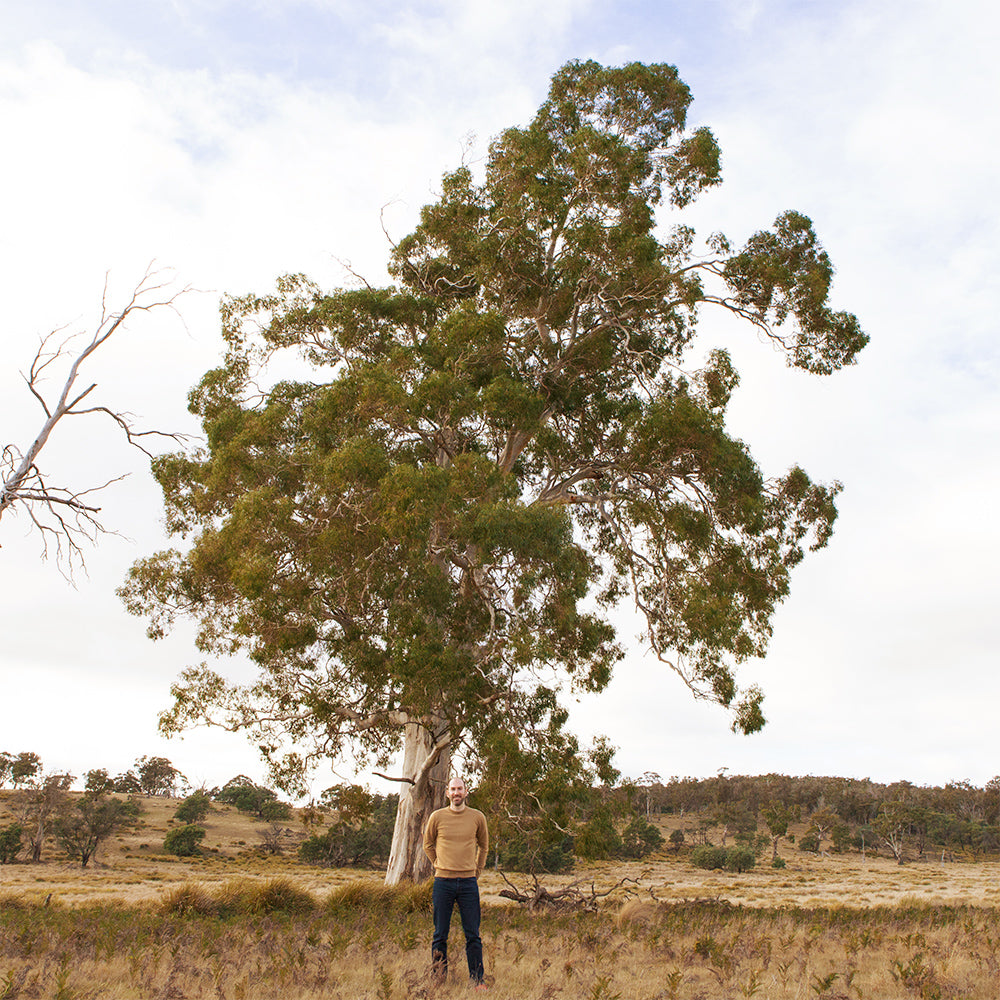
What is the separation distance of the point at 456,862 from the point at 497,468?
844 centimetres

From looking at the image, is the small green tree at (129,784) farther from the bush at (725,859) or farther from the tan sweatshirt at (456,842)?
the tan sweatshirt at (456,842)

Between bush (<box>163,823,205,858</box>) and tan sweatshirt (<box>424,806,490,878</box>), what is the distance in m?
42.6

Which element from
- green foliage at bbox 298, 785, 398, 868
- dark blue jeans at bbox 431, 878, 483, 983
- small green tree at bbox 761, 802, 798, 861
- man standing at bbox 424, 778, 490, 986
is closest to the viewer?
dark blue jeans at bbox 431, 878, 483, 983

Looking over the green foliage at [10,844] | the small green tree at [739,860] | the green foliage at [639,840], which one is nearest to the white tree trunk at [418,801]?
the green foliage at [10,844]

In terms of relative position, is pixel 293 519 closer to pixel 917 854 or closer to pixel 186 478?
pixel 186 478

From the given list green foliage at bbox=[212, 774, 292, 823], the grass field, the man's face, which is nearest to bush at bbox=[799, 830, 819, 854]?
green foliage at bbox=[212, 774, 292, 823]

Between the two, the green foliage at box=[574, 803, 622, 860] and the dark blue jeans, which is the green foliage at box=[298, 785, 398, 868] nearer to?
the green foliage at box=[574, 803, 622, 860]

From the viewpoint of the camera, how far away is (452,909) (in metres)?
6.58

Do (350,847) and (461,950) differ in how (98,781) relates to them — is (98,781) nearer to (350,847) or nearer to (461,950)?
(350,847)

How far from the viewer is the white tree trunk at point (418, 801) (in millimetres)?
14836

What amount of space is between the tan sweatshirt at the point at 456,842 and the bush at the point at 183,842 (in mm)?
42588

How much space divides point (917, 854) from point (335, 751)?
204 ft

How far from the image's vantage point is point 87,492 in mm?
9938

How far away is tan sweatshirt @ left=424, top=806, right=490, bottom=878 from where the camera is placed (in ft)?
22.0
